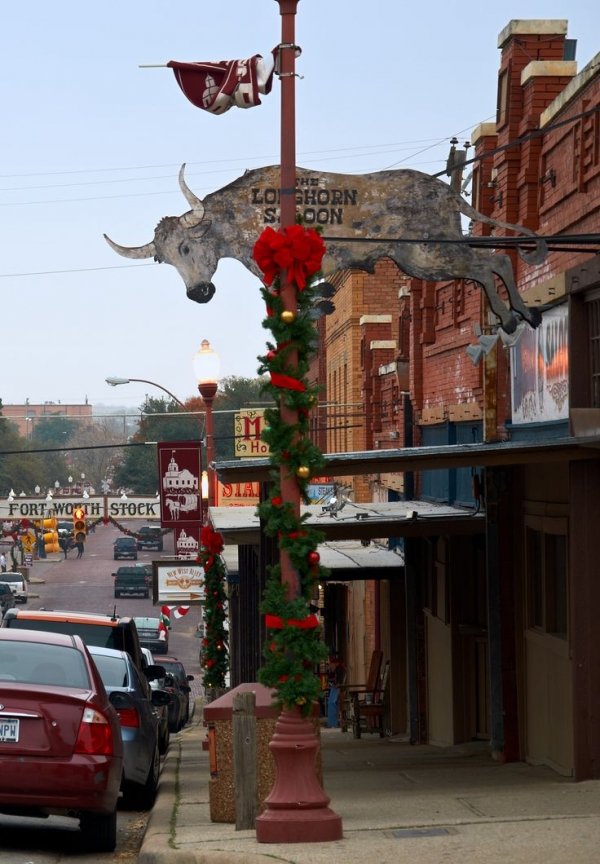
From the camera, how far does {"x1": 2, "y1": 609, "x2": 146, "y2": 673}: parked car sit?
16156mm

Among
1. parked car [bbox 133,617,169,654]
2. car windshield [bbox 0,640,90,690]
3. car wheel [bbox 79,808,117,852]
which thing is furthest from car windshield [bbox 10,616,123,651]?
parked car [bbox 133,617,169,654]

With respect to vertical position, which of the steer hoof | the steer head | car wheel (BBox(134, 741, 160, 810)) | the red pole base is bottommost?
car wheel (BBox(134, 741, 160, 810))

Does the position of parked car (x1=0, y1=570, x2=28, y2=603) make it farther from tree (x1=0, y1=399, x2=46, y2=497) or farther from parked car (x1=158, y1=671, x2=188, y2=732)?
tree (x1=0, y1=399, x2=46, y2=497)

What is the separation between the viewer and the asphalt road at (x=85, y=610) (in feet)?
35.0

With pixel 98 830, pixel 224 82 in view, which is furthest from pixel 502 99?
pixel 98 830

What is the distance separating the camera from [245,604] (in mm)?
23547

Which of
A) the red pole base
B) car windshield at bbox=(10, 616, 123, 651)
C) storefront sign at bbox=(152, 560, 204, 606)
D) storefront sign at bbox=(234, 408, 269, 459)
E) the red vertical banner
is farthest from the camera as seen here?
storefront sign at bbox=(234, 408, 269, 459)

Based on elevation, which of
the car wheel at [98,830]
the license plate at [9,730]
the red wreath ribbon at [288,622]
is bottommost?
the car wheel at [98,830]

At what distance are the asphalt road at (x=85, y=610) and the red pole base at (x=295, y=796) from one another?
5.01 ft

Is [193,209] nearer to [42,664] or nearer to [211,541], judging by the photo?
[42,664]

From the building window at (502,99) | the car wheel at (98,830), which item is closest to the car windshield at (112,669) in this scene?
the car wheel at (98,830)

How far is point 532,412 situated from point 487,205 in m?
3.29

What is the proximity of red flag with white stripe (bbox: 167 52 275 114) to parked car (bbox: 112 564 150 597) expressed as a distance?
233 ft

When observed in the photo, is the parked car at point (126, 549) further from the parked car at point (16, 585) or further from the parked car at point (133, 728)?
the parked car at point (133, 728)
